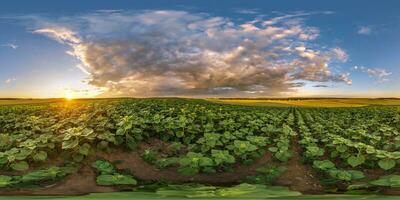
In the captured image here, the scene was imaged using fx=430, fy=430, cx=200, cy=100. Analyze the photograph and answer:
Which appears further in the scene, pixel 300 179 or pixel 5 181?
pixel 300 179

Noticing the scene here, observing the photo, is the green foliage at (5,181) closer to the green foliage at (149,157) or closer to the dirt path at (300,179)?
the green foliage at (149,157)

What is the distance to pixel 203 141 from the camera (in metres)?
6.36

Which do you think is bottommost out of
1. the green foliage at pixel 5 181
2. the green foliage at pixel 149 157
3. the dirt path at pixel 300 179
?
the dirt path at pixel 300 179

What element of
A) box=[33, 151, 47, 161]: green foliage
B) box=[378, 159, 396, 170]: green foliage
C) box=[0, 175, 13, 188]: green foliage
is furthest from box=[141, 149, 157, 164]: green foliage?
box=[378, 159, 396, 170]: green foliage

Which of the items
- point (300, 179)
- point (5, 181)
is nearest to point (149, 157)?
point (300, 179)

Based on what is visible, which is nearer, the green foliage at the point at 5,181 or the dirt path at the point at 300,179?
the green foliage at the point at 5,181

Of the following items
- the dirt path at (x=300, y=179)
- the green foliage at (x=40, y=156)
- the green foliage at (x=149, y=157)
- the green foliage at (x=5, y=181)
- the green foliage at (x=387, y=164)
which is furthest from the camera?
the green foliage at (x=149, y=157)

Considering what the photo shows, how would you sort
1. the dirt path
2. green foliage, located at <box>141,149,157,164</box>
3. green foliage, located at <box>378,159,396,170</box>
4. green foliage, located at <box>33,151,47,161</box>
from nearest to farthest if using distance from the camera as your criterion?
green foliage, located at <box>378,159,396,170</box>
the dirt path
green foliage, located at <box>33,151,47,161</box>
green foliage, located at <box>141,149,157,164</box>

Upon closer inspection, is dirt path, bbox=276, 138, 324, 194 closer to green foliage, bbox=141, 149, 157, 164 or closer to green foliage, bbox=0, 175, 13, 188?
green foliage, bbox=141, 149, 157, 164

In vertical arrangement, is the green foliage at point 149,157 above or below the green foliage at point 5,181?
below

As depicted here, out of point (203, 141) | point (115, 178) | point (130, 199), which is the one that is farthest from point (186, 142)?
point (130, 199)

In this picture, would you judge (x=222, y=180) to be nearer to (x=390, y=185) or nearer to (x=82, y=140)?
(x=82, y=140)

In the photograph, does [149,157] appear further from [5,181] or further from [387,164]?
[387,164]

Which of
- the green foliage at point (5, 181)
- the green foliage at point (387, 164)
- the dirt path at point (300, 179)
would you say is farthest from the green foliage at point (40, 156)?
the green foliage at point (387, 164)
